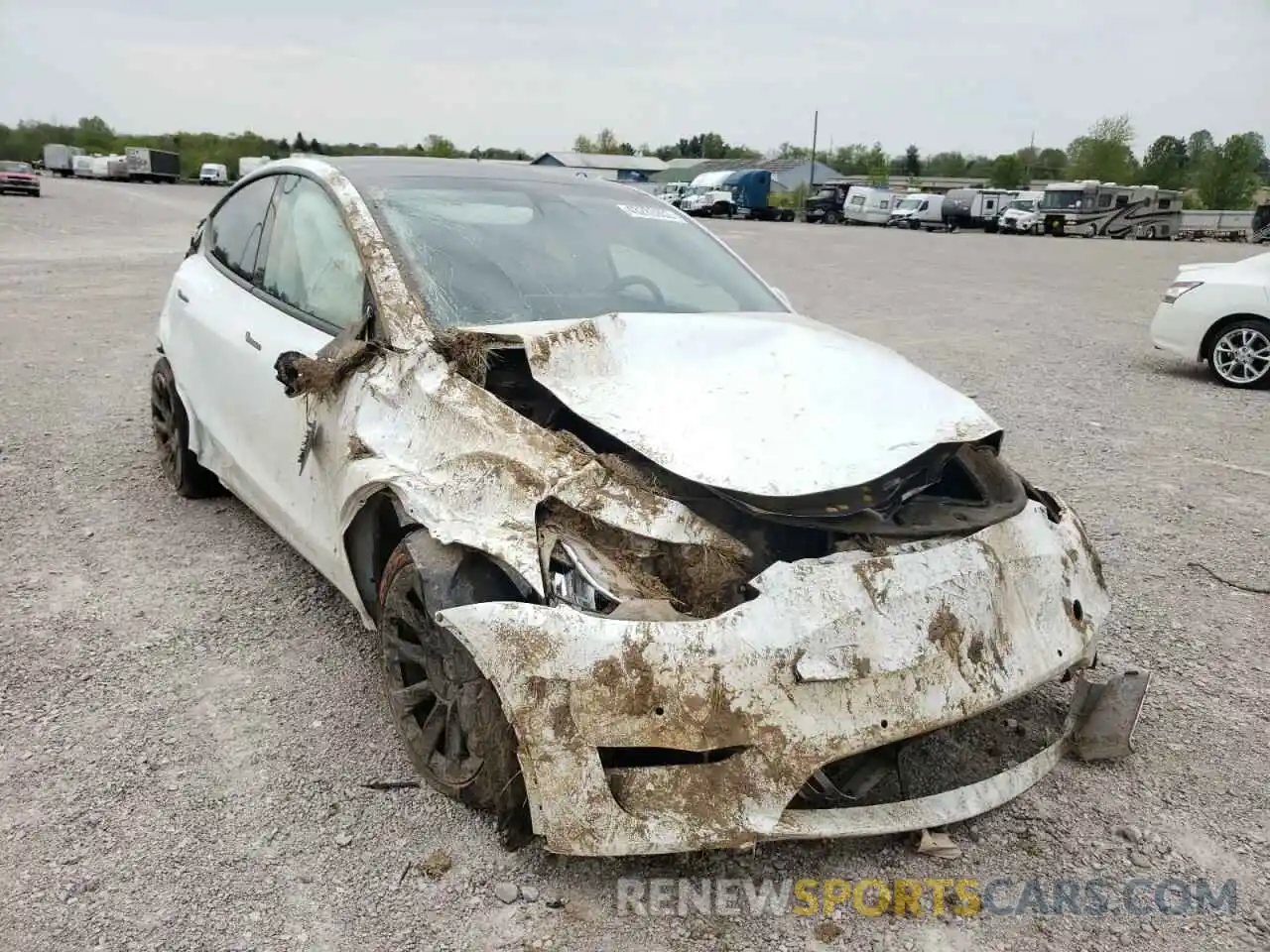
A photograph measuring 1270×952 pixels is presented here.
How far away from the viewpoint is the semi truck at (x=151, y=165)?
72125 mm

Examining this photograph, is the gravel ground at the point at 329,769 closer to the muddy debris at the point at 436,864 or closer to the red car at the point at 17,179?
the muddy debris at the point at 436,864

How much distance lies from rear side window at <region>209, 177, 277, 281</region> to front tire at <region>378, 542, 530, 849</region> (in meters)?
2.14

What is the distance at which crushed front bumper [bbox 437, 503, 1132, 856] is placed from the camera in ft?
7.49

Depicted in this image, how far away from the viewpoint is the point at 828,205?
50.3 m

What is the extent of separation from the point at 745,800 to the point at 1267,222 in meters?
42.5

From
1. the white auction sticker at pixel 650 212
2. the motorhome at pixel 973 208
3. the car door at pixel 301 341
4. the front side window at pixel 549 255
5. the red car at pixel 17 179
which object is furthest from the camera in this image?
the motorhome at pixel 973 208

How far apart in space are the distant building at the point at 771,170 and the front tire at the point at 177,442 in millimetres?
90087

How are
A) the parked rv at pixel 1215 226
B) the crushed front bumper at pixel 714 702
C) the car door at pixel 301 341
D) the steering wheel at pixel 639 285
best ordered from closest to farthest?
the crushed front bumper at pixel 714 702 → the car door at pixel 301 341 → the steering wheel at pixel 639 285 → the parked rv at pixel 1215 226

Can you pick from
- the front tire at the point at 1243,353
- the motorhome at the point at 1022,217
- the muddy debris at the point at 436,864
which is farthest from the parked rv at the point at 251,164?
the motorhome at the point at 1022,217

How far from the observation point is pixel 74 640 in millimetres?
3627

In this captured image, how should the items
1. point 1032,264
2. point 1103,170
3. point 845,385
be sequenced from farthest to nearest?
point 1103,170
point 1032,264
point 845,385

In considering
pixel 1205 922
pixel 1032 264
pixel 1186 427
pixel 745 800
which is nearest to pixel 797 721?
pixel 745 800

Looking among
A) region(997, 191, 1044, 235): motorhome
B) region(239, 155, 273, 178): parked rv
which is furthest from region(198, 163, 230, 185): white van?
region(997, 191, 1044, 235): motorhome

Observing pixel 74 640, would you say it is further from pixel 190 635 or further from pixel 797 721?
pixel 797 721
